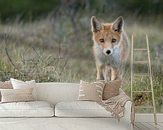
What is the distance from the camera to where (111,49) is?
6082 millimetres

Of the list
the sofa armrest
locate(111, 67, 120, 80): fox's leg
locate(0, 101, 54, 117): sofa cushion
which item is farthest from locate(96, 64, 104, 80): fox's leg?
locate(0, 101, 54, 117): sofa cushion

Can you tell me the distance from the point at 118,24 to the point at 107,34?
26 centimetres

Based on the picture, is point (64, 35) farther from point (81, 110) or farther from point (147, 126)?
point (147, 126)

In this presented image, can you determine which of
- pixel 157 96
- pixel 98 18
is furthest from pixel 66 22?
pixel 157 96

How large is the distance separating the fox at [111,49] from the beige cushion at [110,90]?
71cm

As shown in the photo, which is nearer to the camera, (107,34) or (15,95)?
(15,95)

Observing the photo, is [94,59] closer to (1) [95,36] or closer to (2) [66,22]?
(1) [95,36]

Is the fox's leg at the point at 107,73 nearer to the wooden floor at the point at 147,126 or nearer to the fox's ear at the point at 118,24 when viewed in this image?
the fox's ear at the point at 118,24

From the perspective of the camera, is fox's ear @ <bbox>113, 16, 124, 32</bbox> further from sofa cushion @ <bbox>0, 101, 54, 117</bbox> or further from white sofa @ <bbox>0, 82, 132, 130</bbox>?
sofa cushion @ <bbox>0, 101, 54, 117</bbox>

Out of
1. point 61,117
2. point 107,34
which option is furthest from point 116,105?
point 107,34

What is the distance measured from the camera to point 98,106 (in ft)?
15.9

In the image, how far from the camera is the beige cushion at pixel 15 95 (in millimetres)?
5027

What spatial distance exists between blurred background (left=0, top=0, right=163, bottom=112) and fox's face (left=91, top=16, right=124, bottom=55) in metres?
0.09

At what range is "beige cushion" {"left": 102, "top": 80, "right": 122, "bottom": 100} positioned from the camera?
540 cm
